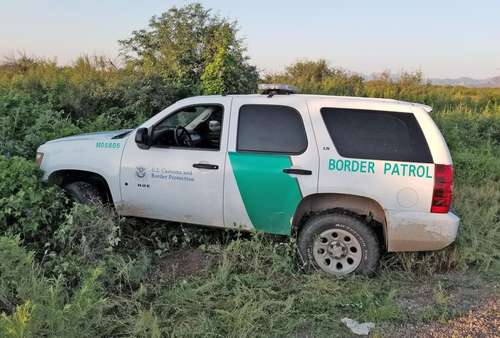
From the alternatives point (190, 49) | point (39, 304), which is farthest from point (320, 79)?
point (39, 304)

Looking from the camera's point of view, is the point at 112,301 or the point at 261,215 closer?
the point at 112,301

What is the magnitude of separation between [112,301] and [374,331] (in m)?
2.10

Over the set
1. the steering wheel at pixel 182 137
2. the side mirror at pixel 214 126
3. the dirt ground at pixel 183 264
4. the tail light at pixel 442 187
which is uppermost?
the side mirror at pixel 214 126

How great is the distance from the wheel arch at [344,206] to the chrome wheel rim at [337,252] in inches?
10.2

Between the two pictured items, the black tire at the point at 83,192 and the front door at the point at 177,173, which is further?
the black tire at the point at 83,192

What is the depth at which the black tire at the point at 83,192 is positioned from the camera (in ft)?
16.9

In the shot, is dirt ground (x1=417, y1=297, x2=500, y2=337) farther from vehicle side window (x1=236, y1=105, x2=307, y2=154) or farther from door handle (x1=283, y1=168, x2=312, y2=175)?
vehicle side window (x1=236, y1=105, x2=307, y2=154)

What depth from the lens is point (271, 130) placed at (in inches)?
179

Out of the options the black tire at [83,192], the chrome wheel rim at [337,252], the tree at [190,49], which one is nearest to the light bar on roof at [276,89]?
the chrome wheel rim at [337,252]

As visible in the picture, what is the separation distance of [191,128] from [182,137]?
13.3 inches

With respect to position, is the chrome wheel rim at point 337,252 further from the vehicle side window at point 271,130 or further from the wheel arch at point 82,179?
the wheel arch at point 82,179

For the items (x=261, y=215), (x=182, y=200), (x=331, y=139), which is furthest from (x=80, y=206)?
(x=331, y=139)

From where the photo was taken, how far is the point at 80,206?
447 cm

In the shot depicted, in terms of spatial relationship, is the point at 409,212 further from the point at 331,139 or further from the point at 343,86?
the point at 343,86
